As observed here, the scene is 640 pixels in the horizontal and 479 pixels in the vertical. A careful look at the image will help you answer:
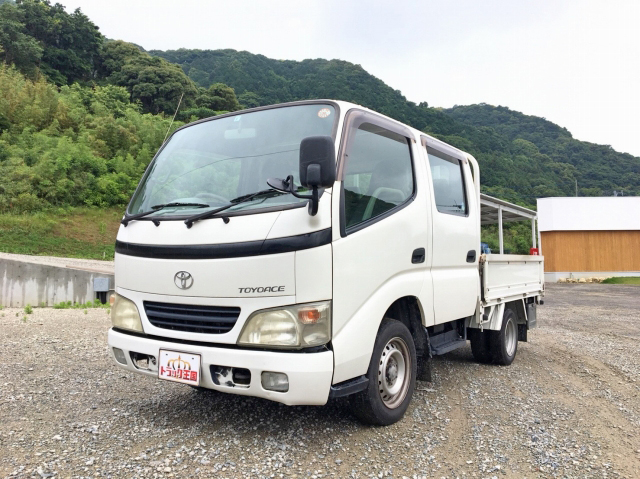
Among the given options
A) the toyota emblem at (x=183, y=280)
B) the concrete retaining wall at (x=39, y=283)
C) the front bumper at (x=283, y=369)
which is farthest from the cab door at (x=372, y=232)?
the concrete retaining wall at (x=39, y=283)

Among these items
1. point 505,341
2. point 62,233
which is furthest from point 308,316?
point 62,233

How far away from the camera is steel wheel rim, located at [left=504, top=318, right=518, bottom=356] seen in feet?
19.3

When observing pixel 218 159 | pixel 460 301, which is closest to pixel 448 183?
pixel 460 301

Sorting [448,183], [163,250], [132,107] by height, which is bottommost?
[163,250]

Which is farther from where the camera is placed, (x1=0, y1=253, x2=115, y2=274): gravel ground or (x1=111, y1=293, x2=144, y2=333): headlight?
(x1=0, y1=253, x2=115, y2=274): gravel ground

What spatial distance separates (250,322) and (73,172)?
2472cm

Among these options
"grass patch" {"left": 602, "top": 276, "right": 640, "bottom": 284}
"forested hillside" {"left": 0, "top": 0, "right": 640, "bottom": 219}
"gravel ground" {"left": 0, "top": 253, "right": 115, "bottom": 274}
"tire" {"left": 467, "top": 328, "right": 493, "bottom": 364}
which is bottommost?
"grass patch" {"left": 602, "top": 276, "right": 640, "bottom": 284}

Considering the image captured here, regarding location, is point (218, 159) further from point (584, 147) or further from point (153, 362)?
point (584, 147)

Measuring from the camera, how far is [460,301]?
456 cm

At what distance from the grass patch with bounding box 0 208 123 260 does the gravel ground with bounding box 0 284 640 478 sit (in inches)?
576

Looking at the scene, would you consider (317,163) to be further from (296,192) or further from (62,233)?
(62,233)

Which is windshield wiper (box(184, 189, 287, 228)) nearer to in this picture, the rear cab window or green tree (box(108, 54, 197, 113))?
the rear cab window

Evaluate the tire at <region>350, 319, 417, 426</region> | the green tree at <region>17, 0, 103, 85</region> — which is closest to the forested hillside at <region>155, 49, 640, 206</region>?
the green tree at <region>17, 0, 103, 85</region>

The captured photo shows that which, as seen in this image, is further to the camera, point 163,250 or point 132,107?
point 132,107
